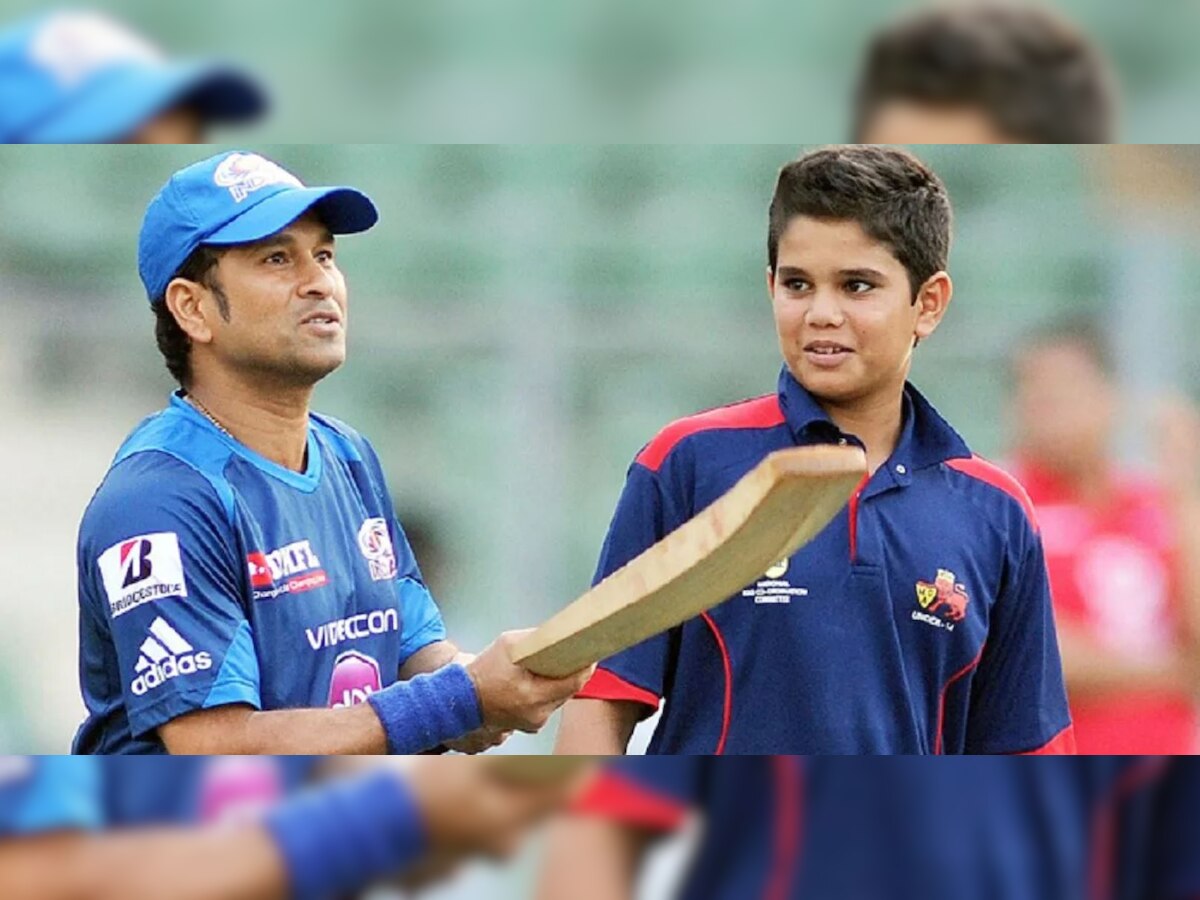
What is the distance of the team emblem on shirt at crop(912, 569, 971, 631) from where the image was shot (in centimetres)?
133

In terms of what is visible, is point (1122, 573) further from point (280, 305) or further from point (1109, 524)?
point (280, 305)

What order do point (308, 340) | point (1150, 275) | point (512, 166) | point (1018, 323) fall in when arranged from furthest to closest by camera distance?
point (1018, 323)
point (1150, 275)
point (512, 166)
point (308, 340)

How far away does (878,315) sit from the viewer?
53.0 inches

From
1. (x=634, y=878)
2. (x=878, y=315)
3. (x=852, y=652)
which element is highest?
(x=878, y=315)

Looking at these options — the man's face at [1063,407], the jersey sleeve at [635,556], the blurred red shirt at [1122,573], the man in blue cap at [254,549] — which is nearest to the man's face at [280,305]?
the man in blue cap at [254,549]

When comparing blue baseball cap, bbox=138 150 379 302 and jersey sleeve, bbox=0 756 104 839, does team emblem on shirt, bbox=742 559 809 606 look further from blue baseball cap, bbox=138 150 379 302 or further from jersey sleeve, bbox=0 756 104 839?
jersey sleeve, bbox=0 756 104 839

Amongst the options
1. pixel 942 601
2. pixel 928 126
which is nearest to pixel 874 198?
pixel 928 126

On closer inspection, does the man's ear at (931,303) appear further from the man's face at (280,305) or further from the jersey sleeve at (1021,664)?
the man's face at (280,305)

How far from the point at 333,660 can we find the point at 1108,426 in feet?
3.46

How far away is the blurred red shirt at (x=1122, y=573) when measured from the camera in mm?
1733

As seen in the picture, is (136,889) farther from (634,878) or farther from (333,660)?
(333,660)

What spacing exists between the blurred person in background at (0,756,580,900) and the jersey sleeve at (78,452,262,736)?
0.98ft

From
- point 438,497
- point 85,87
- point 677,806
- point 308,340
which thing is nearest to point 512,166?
point 308,340

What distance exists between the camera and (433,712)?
49.3 inches
